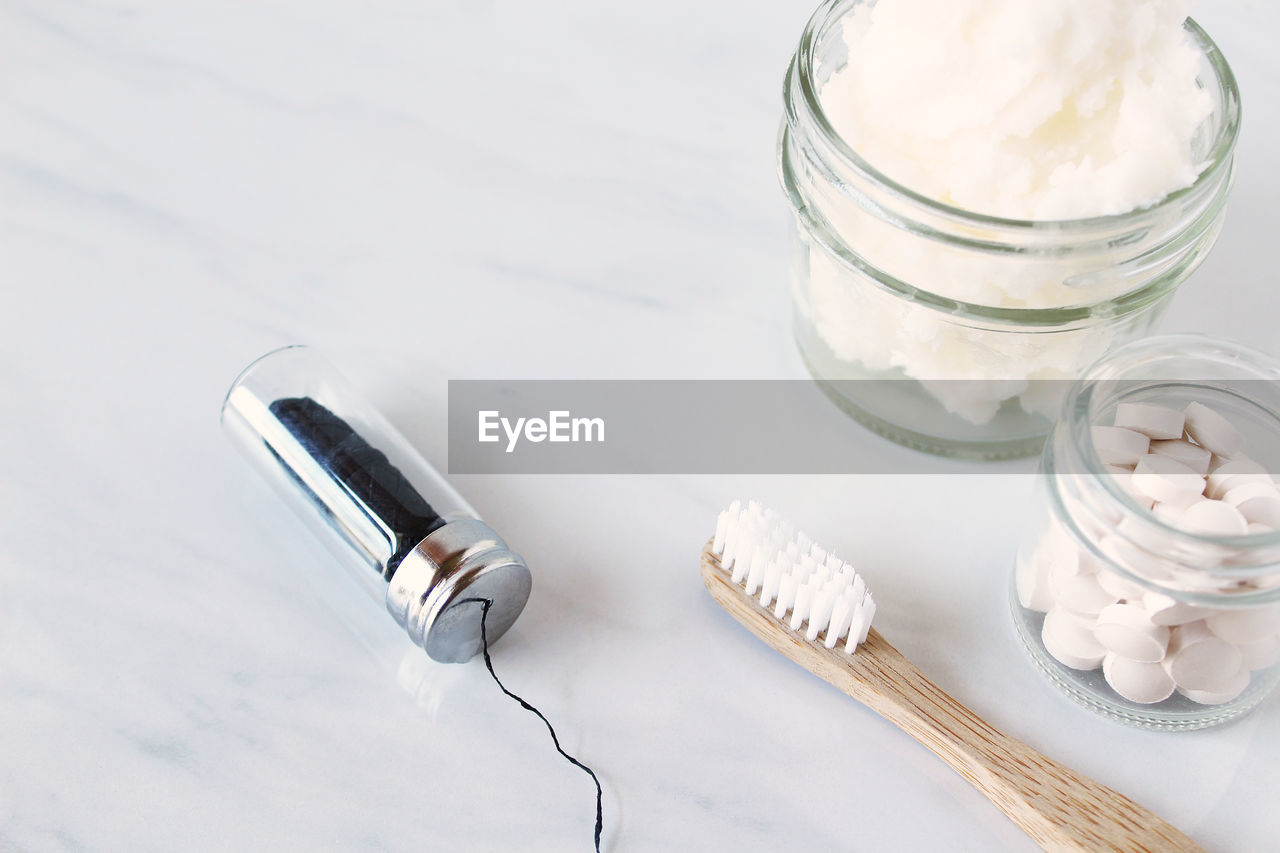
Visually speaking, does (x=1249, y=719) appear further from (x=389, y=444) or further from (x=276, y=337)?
(x=276, y=337)

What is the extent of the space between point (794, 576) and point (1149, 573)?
185mm

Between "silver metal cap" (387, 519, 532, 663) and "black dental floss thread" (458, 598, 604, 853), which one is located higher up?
"silver metal cap" (387, 519, 532, 663)

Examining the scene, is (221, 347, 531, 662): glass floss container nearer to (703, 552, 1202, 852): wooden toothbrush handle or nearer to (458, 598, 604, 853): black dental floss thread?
(458, 598, 604, 853): black dental floss thread

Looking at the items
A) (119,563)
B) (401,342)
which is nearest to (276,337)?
(401,342)

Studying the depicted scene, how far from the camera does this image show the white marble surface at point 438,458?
0.68 meters

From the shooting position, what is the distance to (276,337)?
0.89 meters

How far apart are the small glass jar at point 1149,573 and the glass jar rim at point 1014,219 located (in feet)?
0.26

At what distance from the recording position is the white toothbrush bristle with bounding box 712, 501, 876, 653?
680 mm

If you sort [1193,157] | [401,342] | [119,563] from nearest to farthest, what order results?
[1193,157] < [119,563] < [401,342]

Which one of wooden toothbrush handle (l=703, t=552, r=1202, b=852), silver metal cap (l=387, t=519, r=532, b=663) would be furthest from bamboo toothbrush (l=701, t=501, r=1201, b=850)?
silver metal cap (l=387, t=519, r=532, b=663)

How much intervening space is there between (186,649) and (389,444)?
0.17 metres

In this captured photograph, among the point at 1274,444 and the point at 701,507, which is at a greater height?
the point at 1274,444

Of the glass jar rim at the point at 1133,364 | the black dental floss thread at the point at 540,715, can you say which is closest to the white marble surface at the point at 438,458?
the black dental floss thread at the point at 540,715

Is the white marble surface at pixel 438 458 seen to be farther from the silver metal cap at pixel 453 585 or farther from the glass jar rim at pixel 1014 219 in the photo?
the glass jar rim at pixel 1014 219
